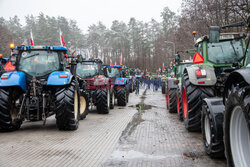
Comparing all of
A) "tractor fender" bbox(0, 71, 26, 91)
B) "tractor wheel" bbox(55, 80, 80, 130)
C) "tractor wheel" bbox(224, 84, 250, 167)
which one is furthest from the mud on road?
"tractor fender" bbox(0, 71, 26, 91)

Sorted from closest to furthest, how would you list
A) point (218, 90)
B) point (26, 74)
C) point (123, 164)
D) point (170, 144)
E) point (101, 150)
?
point (123, 164), point (101, 150), point (170, 144), point (218, 90), point (26, 74)

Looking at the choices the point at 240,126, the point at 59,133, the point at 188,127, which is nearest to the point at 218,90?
the point at 188,127

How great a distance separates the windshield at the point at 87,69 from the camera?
11.7m

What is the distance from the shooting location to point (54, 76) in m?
7.14

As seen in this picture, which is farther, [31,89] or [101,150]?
[31,89]

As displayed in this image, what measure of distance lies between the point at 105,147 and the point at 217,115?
2.48 meters

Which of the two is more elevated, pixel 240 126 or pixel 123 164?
pixel 240 126

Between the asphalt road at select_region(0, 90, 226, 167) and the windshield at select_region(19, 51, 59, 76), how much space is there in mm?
1694

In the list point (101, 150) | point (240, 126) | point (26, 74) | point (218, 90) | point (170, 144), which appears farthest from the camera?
point (26, 74)

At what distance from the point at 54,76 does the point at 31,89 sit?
2.34 ft

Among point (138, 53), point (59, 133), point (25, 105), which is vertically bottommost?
point (59, 133)

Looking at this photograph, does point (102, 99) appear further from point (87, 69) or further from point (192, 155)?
point (192, 155)

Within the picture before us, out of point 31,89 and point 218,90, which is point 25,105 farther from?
point 218,90

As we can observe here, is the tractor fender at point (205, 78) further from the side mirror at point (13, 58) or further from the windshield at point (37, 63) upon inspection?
the side mirror at point (13, 58)
